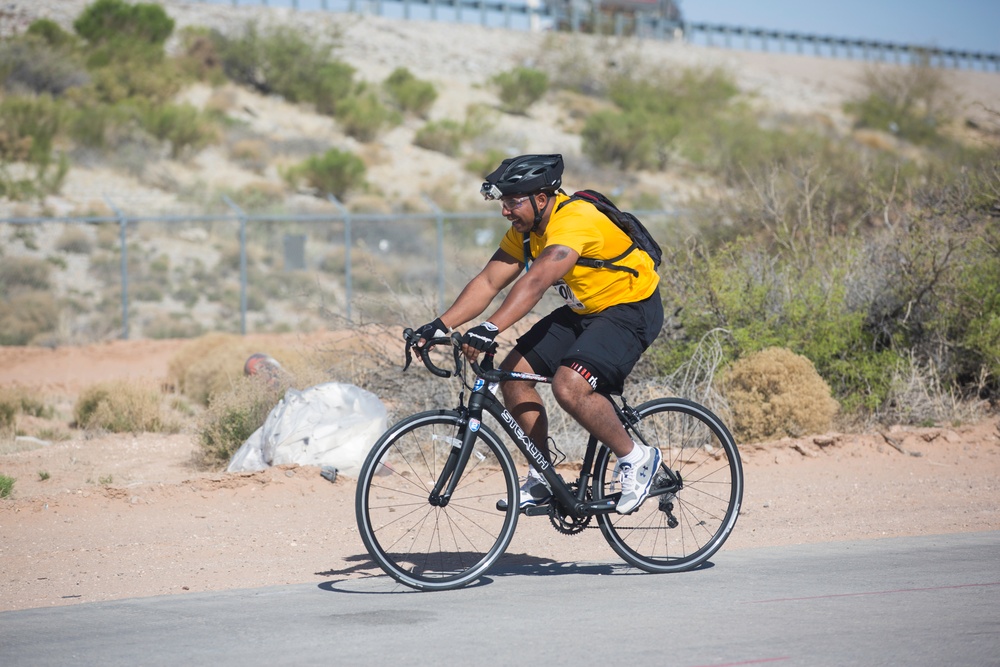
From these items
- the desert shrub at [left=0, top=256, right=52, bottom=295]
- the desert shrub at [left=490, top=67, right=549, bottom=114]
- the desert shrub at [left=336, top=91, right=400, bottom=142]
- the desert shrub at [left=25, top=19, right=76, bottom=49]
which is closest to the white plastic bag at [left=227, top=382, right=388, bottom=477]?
the desert shrub at [left=0, top=256, right=52, bottom=295]

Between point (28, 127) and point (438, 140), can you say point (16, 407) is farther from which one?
point (438, 140)

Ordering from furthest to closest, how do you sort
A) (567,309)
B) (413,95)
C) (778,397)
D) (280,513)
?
(413,95)
(778,397)
(280,513)
(567,309)

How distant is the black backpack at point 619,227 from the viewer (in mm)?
6223

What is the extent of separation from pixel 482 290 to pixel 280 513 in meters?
3.42

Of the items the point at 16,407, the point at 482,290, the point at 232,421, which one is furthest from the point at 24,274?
the point at 482,290

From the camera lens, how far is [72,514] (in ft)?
29.8

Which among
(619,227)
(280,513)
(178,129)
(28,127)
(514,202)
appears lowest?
(280,513)

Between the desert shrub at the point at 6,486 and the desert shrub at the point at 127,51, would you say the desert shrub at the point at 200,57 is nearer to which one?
the desert shrub at the point at 127,51

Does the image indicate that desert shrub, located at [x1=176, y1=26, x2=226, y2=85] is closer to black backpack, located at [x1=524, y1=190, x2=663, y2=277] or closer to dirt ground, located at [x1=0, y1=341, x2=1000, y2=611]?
dirt ground, located at [x1=0, y1=341, x2=1000, y2=611]

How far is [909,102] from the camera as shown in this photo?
61.6m

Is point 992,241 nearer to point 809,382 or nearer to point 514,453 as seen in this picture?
point 809,382

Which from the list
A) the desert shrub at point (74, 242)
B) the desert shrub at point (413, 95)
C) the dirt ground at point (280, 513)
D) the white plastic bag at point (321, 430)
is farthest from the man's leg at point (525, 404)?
the desert shrub at point (413, 95)

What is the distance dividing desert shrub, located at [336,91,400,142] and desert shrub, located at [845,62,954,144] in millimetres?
26944

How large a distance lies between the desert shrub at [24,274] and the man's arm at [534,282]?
71.5ft
